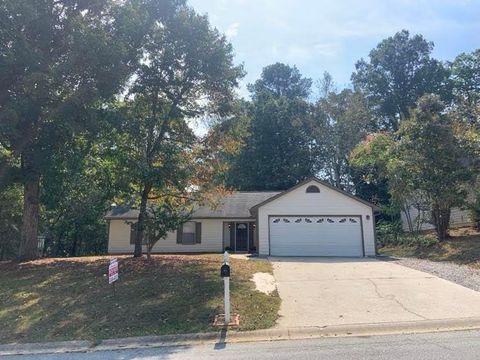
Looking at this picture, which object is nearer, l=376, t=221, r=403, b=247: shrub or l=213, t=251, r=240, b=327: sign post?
l=213, t=251, r=240, b=327: sign post

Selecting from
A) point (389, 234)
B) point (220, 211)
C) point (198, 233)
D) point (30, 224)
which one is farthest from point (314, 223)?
point (30, 224)

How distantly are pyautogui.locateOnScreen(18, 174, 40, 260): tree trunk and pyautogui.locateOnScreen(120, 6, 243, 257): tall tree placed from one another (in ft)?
13.2

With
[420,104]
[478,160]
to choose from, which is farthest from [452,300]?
[420,104]

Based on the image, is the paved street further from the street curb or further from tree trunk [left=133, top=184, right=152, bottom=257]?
tree trunk [left=133, top=184, right=152, bottom=257]

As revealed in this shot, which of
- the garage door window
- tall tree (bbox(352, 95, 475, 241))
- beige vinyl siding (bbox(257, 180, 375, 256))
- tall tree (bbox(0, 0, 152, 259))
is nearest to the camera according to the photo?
tall tree (bbox(0, 0, 152, 259))

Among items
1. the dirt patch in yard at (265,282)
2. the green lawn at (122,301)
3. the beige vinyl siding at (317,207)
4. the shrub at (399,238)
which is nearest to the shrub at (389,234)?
the shrub at (399,238)

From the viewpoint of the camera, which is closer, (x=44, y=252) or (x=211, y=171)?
(x=211, y=171)

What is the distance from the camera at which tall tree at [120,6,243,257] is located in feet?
48.0

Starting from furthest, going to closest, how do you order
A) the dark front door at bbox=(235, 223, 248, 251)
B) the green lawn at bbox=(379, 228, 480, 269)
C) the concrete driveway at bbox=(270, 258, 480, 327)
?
1. the dark front door at bbox=(235, 223, 248, 251)
2. the green lawn at bbox=(379, 228, 480, 269)
3. the concrete driveway at bbox=(270, 258, 480, 327)

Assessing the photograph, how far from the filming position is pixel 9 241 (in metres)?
27.7

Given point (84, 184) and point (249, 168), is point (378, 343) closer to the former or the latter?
point (84, 184)

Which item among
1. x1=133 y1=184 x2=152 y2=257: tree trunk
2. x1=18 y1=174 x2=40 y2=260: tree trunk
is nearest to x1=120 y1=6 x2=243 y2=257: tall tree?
x1=133 y1=184 x2=152 y2=257: tree trunk

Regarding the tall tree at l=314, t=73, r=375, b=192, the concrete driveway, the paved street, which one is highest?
the tall tree at l=314, t=73, r=375, b=192

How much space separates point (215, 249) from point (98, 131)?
43.2ft
